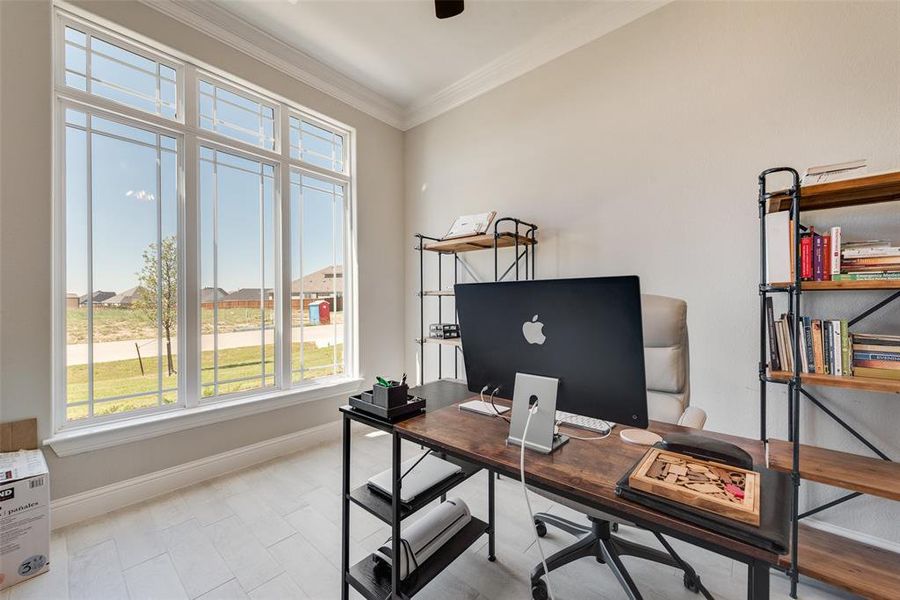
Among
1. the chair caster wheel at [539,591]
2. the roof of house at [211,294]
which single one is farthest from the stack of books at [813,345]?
the roof of house at [211,294]

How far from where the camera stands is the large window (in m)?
2.07

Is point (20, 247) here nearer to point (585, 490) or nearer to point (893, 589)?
point (585, 490)

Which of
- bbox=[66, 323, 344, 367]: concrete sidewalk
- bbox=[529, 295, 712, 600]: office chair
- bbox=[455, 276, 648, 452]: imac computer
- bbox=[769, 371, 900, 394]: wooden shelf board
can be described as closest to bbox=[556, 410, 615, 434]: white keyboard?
bbox=[455, 276, 648, 452]: imac computer

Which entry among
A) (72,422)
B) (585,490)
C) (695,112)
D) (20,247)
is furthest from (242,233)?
(695,112)

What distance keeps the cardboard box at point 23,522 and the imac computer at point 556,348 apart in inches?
81.7

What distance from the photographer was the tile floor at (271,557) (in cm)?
149

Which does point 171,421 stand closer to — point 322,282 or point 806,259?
point 322,282

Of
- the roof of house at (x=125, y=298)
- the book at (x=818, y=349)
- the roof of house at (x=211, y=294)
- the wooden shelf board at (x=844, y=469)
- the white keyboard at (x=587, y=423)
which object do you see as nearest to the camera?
the white keyboard at (x=587, y=423)

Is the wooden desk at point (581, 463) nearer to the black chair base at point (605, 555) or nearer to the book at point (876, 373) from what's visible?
the black chair base at point (605, 555)

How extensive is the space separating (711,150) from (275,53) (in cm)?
303

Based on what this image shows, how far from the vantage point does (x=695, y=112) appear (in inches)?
81.9

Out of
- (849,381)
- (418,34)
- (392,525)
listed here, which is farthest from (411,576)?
(418,34)

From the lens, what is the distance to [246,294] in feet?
8.95

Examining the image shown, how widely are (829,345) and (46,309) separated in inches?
147
